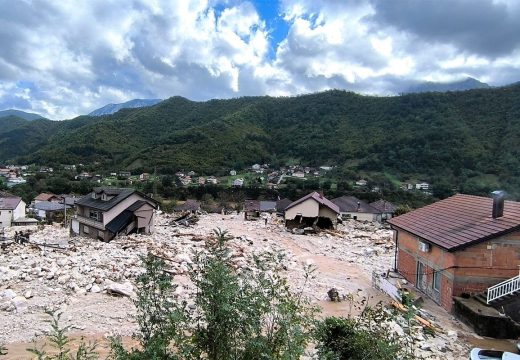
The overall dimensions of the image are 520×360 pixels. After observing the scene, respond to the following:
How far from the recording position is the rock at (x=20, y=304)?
1346cm

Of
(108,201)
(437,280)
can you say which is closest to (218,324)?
(437,280)

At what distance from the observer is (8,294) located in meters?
14.5

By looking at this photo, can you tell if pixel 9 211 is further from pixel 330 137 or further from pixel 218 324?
pixel 330 137

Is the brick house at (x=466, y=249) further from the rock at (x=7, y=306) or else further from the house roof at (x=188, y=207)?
the house roof at (x=188, y=207)

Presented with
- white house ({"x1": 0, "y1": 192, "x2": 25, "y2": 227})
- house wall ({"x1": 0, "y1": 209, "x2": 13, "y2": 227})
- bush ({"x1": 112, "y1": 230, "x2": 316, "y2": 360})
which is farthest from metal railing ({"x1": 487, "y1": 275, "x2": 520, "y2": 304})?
house wall ({"x1": 0, "y1": 209, "x2": 13, "y2": 227})

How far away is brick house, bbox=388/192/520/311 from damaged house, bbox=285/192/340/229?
2269cm

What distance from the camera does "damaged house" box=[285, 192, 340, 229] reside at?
41562 millimetres

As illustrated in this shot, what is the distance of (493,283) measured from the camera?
15.0 metres

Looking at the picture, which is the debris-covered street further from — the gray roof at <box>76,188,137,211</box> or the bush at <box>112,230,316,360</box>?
the bush at <box>112,230,316,360</box>

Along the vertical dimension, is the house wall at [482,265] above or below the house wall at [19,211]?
above

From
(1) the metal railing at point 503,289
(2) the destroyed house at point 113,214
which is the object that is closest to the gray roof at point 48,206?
(2) the destroyed house at point 113,214

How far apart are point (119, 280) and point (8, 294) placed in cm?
411

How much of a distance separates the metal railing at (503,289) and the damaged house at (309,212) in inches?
1069

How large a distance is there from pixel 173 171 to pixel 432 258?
264 feet
